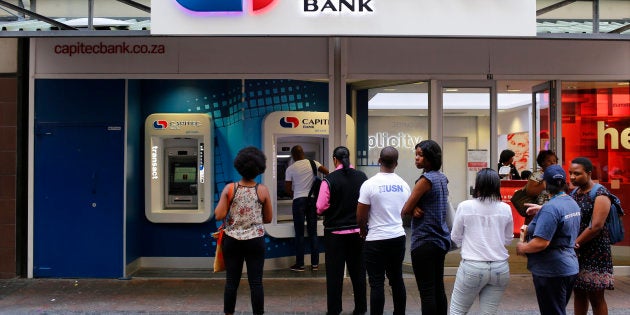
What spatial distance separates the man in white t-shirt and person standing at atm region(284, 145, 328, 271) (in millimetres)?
2934

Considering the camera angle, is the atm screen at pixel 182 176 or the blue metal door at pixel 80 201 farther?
the atm screen at pixel 182 176

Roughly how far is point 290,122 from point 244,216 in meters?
3.44

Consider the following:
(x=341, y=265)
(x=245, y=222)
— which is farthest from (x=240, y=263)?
(x=341, y=265)

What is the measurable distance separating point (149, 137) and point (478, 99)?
14.2ft

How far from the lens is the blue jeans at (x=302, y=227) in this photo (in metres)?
8.77

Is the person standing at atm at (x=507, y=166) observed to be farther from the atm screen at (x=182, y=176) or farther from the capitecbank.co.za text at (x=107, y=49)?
the capitecbank.co.za text at (x=107, y=49)

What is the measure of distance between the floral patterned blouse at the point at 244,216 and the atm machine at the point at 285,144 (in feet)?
10.0

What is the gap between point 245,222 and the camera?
5.73 metres

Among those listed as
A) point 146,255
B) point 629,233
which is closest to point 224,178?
point 146,255

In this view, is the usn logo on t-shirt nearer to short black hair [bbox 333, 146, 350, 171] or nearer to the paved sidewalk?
short black hair [bbox 333, 146, 350, 171]

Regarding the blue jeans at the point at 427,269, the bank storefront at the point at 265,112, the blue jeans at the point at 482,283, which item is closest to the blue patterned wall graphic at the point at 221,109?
the bank storefront at the point at 265,112

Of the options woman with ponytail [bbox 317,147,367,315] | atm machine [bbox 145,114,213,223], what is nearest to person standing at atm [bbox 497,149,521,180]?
woman with ponytail [bbox 317,147,367,315]

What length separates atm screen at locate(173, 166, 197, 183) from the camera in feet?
29.8

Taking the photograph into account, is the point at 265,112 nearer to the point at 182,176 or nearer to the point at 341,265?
the point at 182,176
